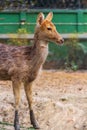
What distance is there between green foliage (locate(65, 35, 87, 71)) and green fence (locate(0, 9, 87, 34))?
0.57m

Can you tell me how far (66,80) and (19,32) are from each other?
2.51 metres

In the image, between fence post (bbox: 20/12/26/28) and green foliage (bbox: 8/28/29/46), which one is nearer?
green foliage (bbox: 8/28/29/46)

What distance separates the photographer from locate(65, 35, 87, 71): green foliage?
17422mm

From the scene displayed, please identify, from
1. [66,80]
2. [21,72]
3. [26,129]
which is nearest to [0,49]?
[21,72]

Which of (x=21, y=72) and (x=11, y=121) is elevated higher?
(x=21, y=72)

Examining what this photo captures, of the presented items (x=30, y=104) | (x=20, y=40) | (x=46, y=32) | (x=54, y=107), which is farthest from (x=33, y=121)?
(x=20, y=40)

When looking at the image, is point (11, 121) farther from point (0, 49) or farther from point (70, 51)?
point (70, 51)

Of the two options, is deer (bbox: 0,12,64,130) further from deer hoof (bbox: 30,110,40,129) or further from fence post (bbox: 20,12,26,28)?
fence post (bbox: 20,12,26,28)

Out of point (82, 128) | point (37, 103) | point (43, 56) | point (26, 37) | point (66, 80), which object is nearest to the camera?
point (43, 56)

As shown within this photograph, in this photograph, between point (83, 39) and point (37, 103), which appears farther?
point (83, 39)

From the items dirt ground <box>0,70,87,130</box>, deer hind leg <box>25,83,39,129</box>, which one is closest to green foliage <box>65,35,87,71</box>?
dirt ground <box>0,70,87,130</box>

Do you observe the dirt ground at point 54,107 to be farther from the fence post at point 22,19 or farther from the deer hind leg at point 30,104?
the fence post at point 22,19

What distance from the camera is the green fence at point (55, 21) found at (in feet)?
58.7

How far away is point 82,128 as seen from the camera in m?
12.2
